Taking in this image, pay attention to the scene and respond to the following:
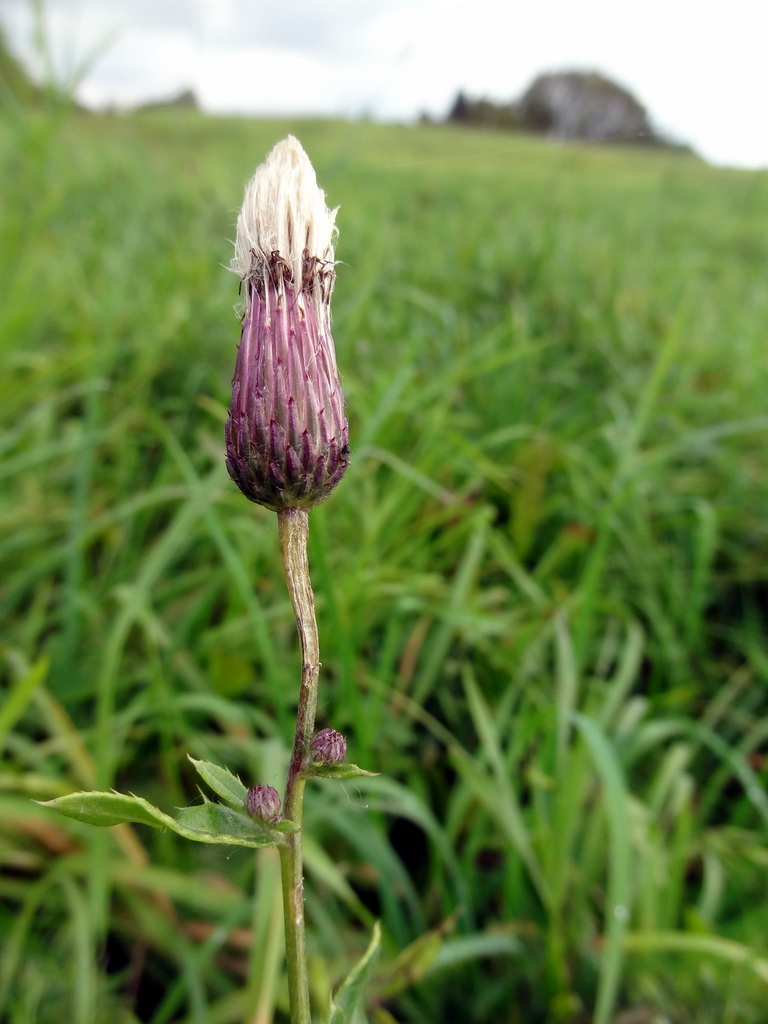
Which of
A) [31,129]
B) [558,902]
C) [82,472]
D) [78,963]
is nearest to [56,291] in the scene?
[31,129]

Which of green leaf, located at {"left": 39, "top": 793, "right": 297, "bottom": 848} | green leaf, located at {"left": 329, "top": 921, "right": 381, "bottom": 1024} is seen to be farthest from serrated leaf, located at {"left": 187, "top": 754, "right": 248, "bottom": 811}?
green leaf, located at {"left": 329, "top": 921, "right": 381, "bottom": 1024}

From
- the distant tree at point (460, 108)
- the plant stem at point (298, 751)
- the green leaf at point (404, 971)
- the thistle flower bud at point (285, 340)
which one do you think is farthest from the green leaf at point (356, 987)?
the distant tree at point (460, 108)

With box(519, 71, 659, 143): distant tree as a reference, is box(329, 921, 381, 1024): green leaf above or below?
below

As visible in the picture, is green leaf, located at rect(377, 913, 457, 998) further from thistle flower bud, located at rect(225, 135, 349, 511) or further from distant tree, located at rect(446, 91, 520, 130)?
distant tree, located at rect(446, 91, 520, 130)

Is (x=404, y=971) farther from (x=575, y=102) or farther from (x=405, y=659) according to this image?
(x=575, y=102)

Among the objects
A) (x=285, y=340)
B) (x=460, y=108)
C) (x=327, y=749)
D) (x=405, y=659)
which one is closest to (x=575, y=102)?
(x=460, y=108)

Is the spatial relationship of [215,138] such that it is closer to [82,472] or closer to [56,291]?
[56,291]
